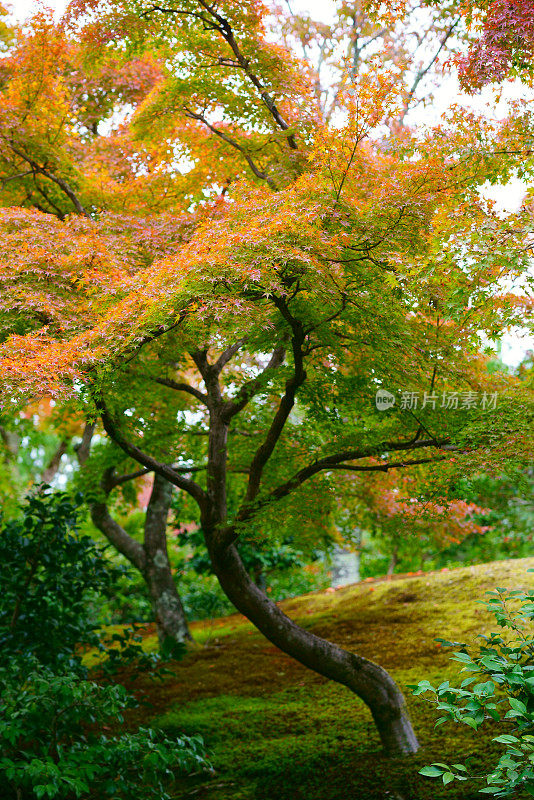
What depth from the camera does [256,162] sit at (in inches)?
202

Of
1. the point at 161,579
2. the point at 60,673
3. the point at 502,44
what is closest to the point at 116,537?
the point at 161,579

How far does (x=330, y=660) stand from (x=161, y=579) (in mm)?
3125

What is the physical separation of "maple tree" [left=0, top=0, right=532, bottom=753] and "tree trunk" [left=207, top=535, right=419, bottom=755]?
0.01 m

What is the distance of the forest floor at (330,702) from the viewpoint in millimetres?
3891

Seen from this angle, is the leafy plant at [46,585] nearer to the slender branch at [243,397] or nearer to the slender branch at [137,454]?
the slender branch at [137,454]

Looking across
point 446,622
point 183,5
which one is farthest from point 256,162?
point 446,622

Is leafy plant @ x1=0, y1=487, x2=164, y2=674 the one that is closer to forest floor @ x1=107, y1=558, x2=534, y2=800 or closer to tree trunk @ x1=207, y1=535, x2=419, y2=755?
forest floor @ x1=107, y1=558, x2=534, y2=800

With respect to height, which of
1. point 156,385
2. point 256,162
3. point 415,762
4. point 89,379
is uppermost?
point 256,162

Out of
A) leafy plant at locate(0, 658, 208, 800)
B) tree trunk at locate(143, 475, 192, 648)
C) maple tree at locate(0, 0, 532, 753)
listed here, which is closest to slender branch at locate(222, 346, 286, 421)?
maple tree at locate(0, 0, 532, 753)

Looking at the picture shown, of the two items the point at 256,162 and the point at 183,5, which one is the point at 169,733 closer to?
the point at 256,162

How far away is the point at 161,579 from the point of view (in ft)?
22.9

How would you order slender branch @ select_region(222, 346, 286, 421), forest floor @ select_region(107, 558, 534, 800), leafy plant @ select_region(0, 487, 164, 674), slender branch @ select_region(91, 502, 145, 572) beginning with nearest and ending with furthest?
forest floor @ select_region(107, 558, 534, 800) → slender branch @ select_region(222, 346, 286, 421) → leafy plant @ select_region(0, 487, 164, 674) → slender branch @ select_region(91, 502, 145, 572)

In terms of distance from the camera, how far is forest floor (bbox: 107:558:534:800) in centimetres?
389

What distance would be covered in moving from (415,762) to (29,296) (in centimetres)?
340
